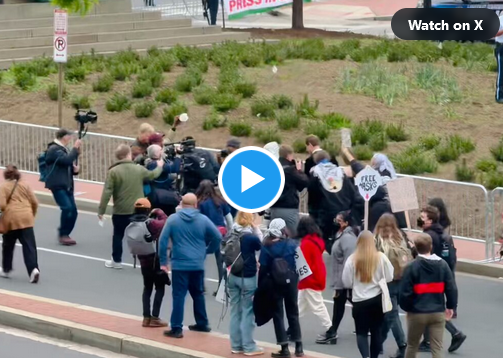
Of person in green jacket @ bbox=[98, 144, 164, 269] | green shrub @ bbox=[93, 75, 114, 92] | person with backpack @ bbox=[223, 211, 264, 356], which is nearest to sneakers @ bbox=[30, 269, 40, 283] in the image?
person in green jacket @ bbox=[98, 144, 164, 269]

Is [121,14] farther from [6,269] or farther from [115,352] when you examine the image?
[115,352]

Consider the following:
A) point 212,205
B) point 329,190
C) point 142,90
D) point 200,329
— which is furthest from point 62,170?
point 142,90

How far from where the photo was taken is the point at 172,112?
24.4 m

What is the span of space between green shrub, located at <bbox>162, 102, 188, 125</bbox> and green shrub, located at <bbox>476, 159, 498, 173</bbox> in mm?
6107

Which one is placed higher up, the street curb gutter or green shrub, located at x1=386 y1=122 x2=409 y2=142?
green shrub, located at x1=386 y1=122 x2=409 y2=142

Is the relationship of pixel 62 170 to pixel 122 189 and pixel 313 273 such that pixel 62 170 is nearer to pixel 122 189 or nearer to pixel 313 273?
pixel 122 189

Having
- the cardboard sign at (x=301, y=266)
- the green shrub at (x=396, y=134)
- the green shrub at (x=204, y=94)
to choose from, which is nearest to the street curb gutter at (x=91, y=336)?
the cardboard sign at (x=301, y=266)

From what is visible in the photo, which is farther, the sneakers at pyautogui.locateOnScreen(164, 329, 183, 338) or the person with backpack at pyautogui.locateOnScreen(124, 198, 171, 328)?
the person with backpack at pyautogui.locateOnScreen(124, 198, 171, 328)

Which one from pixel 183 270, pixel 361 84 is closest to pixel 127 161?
pixel 183 270

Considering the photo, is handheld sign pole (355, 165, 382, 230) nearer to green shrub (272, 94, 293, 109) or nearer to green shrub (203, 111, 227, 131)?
green shrub (203, 111, 227, 131)

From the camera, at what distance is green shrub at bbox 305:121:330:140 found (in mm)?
22969

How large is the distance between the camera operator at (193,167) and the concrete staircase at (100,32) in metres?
12.4

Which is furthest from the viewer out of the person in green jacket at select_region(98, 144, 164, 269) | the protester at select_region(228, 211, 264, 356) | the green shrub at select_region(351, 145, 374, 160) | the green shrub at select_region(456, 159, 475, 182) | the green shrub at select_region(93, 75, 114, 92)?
the green shrub at select_region(93, 75, 114, 92)

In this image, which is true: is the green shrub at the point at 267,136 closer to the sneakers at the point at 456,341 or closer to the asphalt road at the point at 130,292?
the asphalt road at the point at 130,292
